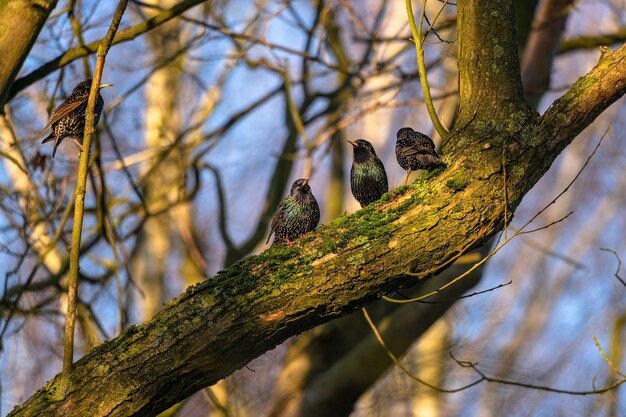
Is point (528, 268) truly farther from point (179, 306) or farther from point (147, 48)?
point (179, 306)

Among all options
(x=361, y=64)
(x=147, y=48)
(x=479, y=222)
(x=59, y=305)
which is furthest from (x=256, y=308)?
(x=147, y=48)

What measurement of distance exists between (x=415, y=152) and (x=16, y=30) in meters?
2.29

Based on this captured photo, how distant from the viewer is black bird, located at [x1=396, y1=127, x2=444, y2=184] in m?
3.72

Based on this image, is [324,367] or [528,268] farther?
[528,268]

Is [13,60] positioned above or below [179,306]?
above

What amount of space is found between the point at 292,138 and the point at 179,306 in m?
4.91

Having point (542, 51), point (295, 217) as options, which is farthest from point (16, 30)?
point (542, 51)

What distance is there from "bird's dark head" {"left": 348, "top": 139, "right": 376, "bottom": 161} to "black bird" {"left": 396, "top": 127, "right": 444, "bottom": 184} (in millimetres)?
264

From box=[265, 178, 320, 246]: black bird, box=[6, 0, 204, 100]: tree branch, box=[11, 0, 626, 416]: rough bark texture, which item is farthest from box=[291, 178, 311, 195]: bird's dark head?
box=[11, 0, 626, 416]: rough bark texture

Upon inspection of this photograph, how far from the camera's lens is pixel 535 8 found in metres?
7.21

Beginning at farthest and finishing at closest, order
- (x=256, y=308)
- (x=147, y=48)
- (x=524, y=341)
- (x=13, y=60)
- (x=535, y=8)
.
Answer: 1. (x=524, y=341)
2. (x=147, y=48)
3. (x=535, y=8)
4. (x=13, y=60)
5. (x=256, y=308)

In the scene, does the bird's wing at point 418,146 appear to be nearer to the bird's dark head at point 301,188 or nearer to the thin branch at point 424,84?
the thin branch at point 424,84

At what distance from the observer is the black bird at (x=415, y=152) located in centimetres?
372

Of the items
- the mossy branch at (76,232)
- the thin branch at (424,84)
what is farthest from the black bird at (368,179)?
the mossy branch at (76,232)
